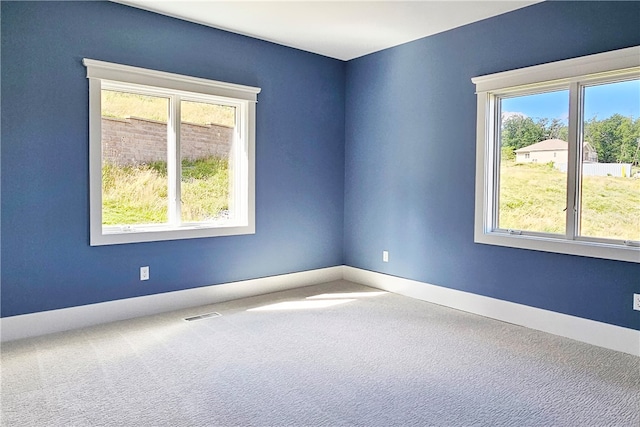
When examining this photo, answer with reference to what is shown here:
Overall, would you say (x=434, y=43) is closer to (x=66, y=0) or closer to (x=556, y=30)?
(x=556, y=30)

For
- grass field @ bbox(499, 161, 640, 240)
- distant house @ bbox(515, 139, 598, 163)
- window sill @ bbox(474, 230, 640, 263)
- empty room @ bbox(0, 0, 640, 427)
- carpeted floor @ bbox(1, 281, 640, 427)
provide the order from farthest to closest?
distant house @ bbox(515, 139, 598, 163)
grass field @ bbox(499, 161, 640, 240)
window sill @ bbox(474, 230, 640, 263)
empty room @ bbox(0, 0, 640, 427)
carpeted floor @ bbox(1, 281, 640, 427)

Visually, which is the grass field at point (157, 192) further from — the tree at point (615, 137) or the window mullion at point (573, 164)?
the tree at point (615, 137)

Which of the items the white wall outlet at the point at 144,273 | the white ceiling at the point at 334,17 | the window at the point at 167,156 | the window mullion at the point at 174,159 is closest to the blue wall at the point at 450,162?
the white ceiling at the point at 334,17

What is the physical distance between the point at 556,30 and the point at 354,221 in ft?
9.22

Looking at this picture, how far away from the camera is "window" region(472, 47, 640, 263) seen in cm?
325

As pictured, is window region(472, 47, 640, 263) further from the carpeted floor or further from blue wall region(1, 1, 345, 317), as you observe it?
blue wall region(1, 1, 345, 317)

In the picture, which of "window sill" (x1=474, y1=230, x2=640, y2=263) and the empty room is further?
"window sill" (x1=474, y1=230, x2=640, y2=263)

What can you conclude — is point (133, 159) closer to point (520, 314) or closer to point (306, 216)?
point (306, 216)

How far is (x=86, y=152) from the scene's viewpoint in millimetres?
3576

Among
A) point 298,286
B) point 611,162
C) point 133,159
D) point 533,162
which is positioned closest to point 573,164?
point 611,162

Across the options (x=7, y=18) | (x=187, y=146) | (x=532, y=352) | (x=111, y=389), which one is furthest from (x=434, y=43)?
(x=111, y=389)

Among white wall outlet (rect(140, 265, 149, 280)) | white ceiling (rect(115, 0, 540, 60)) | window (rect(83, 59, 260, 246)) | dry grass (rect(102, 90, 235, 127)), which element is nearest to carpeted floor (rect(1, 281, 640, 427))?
white wall outlet (rect(140, 265, 149, 280))

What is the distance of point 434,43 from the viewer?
4391mm

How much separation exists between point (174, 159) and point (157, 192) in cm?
34
